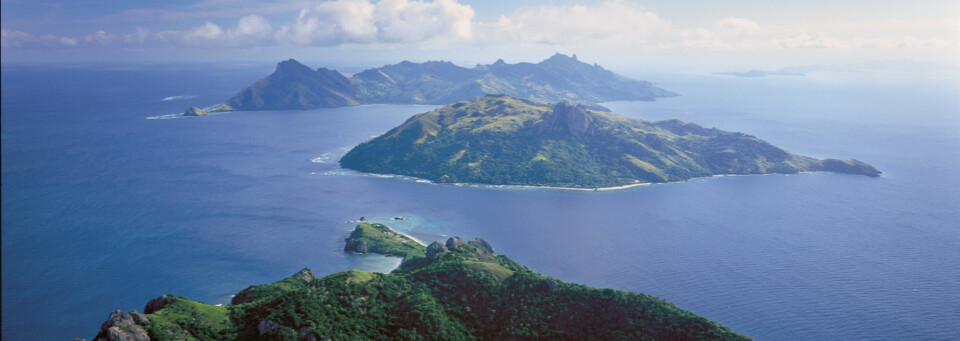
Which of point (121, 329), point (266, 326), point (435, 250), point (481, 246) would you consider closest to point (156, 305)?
point (121, 329)

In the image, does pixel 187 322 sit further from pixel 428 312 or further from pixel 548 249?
pixel 548 249

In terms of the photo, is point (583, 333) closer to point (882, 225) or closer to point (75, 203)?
point (882, 225)

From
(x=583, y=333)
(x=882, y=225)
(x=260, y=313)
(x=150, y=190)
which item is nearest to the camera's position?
(x=260, y=313)

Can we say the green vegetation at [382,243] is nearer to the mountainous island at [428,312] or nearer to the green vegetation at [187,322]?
the mountainous island at [428,312]

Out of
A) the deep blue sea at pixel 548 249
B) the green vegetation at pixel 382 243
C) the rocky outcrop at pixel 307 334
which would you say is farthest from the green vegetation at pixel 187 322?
the green vegetation at pixel 382 243

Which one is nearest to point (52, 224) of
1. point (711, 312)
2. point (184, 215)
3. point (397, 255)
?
point (184, 215)
